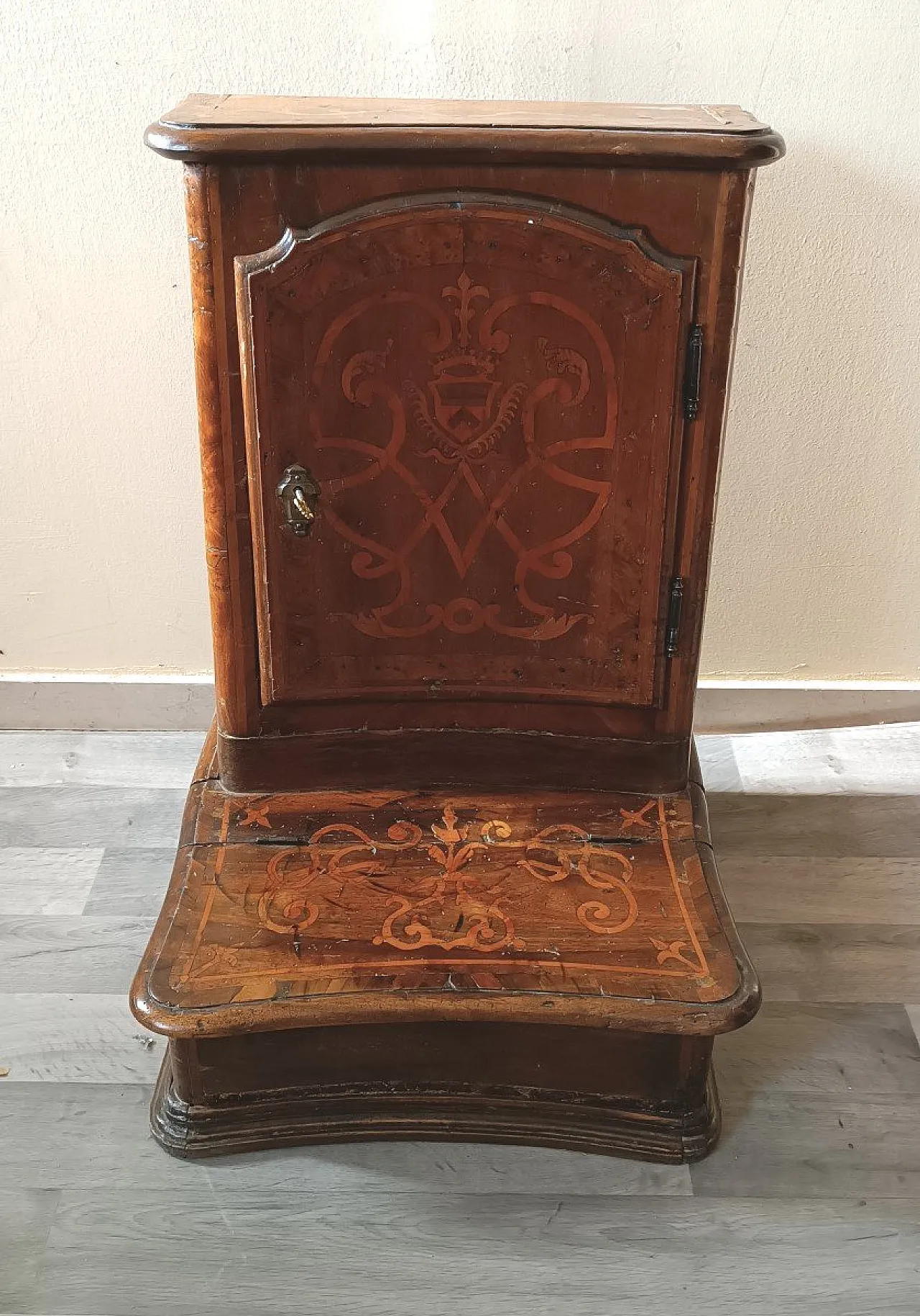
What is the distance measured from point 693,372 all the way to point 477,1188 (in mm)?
955

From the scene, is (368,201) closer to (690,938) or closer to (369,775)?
(369,775)

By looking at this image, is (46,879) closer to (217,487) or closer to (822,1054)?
(217,487)

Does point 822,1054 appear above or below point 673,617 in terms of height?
below

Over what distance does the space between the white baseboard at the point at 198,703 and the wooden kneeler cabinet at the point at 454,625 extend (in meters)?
0.61

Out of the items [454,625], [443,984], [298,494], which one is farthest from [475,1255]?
[298,494]

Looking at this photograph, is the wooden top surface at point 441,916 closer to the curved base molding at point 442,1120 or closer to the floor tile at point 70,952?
the curved base molding at point 442,1120

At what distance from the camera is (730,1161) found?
1445mm

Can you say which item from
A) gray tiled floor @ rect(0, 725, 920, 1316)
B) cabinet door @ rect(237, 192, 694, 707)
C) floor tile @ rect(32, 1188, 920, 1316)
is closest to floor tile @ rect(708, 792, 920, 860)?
gray tiled floor @ rect(0, 725, 920, 1316)

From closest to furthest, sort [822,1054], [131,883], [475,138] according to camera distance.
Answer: [475,138]
[822,1054]
[131,883]

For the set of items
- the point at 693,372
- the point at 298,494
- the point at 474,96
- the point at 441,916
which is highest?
the point at 474,96

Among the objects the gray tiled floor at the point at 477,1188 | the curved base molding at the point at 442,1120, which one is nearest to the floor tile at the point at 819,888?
the gray tiled floor at the point at 477,1188

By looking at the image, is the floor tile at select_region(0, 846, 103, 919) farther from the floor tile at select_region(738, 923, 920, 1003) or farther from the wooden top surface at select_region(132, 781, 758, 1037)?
the floor tile at select_region(738, 923, 920, 1003)

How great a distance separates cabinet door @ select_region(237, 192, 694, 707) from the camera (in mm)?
1311

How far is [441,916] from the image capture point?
143cm
